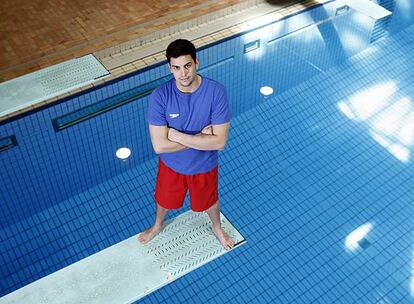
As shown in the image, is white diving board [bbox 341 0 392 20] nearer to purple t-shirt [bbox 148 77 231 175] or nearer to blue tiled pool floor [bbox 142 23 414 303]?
blue tiled pool floor [bbox 142 23 414 303]

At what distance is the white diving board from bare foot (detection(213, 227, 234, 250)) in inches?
123

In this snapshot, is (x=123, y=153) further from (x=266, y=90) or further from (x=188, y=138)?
(x=188, y=138)

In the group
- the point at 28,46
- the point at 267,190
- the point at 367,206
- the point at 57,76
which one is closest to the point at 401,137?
the point at 367,206

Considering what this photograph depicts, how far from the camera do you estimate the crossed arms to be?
7.18ft

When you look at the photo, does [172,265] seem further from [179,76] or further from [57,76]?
[57,76]

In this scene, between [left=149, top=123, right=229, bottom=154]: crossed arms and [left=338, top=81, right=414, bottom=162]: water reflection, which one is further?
[left=338, top=81, right=414, bottom=162]: water reflection

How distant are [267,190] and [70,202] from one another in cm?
133

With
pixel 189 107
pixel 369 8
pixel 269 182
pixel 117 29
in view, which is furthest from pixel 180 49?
pixel 369 8

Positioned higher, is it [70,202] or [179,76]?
[179,76]

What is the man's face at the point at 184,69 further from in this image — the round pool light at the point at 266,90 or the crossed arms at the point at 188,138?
the round pool light at the point at 266,90

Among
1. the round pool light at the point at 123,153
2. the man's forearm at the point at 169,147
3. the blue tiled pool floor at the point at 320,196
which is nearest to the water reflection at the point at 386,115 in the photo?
the blue tiled pool floor at the point at 320,196

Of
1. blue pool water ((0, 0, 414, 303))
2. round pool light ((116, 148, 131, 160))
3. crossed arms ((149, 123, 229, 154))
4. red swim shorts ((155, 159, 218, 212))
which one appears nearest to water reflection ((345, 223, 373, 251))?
blue pool water ((0, 0, 414, 303))

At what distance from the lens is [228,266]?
2.89 m

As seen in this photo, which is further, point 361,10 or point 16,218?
point 361,10
